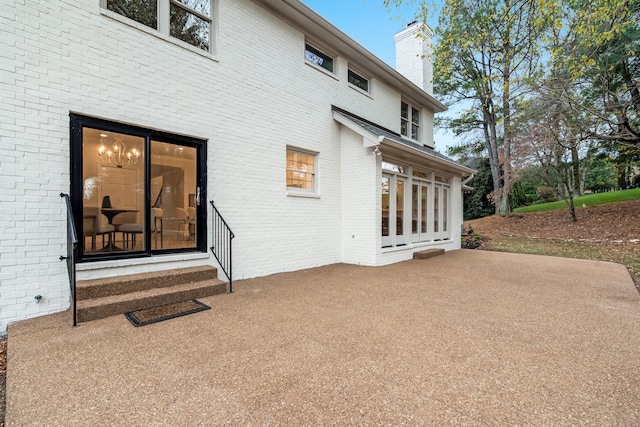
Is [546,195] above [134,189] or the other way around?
above

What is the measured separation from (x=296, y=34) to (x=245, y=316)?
6.37m

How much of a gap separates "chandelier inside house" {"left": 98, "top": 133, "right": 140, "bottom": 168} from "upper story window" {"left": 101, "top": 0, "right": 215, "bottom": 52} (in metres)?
1.96

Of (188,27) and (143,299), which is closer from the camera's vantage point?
(143,299)

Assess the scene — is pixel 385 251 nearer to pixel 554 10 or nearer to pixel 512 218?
pixel 554 10

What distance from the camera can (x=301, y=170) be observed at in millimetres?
7043

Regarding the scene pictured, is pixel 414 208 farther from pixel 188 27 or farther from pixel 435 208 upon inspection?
pixel 188 27

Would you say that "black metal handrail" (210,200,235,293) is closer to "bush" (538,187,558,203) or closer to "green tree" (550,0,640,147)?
"green tree" (550,0,640,147)

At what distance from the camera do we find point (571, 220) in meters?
13.7

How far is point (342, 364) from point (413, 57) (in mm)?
12949

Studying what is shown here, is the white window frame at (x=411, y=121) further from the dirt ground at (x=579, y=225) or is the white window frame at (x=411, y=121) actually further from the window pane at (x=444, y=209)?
the dirt ground at (x=579, y=225)

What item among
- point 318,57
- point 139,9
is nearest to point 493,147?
point 318,57

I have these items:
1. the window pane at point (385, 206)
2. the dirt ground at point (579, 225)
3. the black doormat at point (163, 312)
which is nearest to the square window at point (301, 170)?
the window pane at point (385, 206)

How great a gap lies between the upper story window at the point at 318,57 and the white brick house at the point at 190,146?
38 millimetres

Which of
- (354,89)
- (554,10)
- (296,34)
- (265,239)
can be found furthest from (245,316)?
(554,10)
